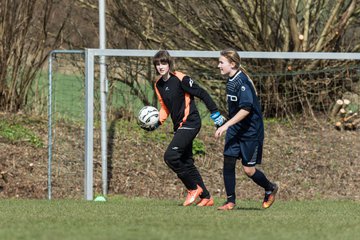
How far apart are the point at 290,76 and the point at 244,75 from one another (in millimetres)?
5820

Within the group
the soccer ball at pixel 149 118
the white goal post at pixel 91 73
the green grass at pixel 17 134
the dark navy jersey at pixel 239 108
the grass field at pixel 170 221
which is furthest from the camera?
the green grass at pixel 17 134

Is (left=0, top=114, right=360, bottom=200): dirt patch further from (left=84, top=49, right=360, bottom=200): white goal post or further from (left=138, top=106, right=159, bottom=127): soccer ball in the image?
(left=138, top=106, right=159, bottom=127): soccer ball

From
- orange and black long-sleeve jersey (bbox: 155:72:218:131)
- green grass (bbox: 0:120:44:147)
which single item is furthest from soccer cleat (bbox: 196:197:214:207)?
green grass (bbox: 0:120:44:147)

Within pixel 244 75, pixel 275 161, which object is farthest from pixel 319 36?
pixel 244 75

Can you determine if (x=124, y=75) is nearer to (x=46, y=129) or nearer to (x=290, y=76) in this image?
(x=46, y=129)

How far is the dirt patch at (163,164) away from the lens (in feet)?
46.0

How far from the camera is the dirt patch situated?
1402cm

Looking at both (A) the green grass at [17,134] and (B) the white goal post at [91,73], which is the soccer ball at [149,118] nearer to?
(B) the white goal post at [91,73]

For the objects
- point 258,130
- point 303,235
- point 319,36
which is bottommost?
point 303,235

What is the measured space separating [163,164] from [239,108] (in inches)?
194

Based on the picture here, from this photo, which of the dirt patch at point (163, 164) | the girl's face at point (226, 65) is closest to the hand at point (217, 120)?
the girl's face at point (226, 65)

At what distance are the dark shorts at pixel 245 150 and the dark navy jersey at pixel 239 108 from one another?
51 millimetres

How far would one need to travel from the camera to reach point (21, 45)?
16234mm

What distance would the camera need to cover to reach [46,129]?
626 inches
